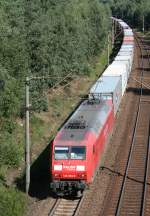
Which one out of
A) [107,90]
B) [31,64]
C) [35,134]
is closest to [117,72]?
[31,64]

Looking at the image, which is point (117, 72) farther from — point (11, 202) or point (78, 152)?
point (11, 202)

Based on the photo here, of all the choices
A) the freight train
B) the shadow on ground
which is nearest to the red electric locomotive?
the freight train

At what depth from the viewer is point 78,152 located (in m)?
26.0

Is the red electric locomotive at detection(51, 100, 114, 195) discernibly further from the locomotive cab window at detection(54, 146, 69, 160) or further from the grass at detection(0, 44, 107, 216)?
the grass at detection(0, 44, 107, 216)

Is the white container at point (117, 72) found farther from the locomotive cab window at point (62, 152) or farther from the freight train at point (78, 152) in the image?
the locomotive cab window at point (62, 152)

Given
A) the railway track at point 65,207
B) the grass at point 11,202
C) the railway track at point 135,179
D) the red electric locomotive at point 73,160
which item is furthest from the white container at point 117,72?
the grass at point 11,202

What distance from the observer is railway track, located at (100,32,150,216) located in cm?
2519

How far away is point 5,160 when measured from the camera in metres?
29.1

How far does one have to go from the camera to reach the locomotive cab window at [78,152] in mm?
25938

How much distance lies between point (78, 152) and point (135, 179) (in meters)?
5.05

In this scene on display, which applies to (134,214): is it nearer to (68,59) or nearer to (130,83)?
(68,59)

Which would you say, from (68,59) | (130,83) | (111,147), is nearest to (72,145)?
(111,147)

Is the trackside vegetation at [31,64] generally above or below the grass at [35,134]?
above

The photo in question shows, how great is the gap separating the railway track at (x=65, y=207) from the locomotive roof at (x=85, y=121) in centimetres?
316
